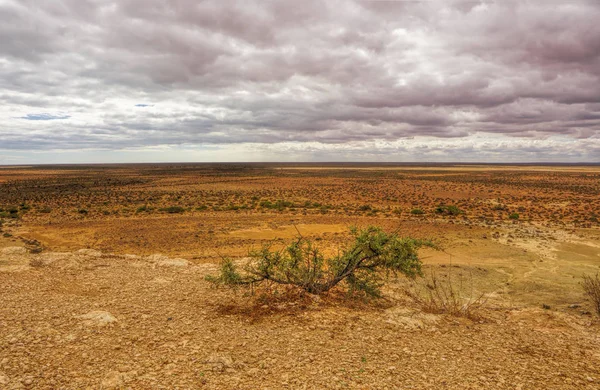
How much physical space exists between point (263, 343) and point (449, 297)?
688cm

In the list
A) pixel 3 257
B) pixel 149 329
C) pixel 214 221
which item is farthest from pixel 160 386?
pixel 214 221

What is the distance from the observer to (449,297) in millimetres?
10648

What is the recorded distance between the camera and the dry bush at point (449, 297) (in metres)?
8.16

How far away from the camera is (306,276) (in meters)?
8.80

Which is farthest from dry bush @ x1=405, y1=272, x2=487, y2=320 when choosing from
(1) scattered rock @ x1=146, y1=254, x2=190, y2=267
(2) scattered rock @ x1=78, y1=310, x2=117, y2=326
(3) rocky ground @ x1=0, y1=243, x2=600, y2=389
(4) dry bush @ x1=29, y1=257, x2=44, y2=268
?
(4) dry bush @ x1=29, y1=257, x2=44, y2=268

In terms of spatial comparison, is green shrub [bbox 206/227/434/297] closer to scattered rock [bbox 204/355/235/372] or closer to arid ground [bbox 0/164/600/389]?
arid ground [bbox 0/164/600/389]

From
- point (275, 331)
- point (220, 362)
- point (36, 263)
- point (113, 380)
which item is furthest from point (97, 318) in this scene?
point (36, 263)

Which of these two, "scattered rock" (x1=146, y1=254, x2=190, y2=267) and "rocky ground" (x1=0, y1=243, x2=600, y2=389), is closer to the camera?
"rocky ground" (x1=0, y1=243, x2=600, y2=389)

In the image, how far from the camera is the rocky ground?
524 centimetres

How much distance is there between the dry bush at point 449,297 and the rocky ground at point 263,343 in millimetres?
324

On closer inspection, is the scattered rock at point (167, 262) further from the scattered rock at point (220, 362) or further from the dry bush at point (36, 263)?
the scattered rock at point (220, 362)

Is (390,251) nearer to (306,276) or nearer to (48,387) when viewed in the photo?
(306,276)

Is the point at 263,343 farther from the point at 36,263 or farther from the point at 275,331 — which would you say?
the point at 36,263

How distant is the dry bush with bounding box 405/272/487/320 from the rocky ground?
1.06 feet
